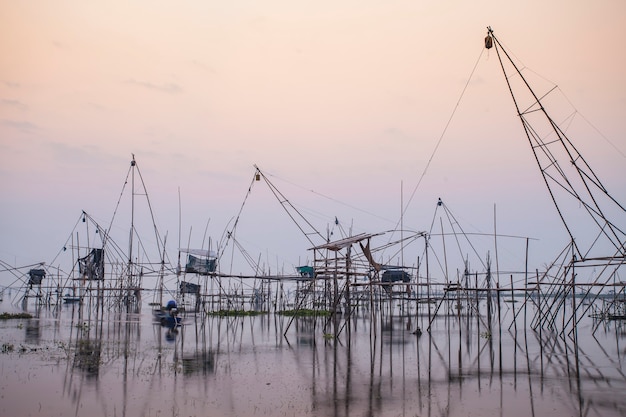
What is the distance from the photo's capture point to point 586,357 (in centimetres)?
1889

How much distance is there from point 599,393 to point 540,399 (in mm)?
1628

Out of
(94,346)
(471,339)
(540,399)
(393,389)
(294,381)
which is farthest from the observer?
(471,339)

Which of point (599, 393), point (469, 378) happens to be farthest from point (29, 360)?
point (599, 393)

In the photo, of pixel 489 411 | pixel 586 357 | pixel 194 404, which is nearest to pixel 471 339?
pixel 586 357

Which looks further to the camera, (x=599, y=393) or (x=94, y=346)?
(x=94, y=346)

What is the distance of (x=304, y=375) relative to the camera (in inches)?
596

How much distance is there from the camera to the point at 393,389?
13.3 meters

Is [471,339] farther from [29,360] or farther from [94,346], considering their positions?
[29,360]

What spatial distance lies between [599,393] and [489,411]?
3352 millimetres

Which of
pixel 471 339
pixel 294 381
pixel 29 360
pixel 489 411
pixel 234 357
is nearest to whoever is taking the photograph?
pixel 489 411

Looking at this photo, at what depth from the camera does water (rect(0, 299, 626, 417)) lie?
11.4 m

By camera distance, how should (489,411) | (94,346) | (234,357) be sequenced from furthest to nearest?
(94,346), (234,357), (489,411)

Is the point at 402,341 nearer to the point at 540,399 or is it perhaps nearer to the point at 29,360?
the point at 540,399

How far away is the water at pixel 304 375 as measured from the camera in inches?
449
